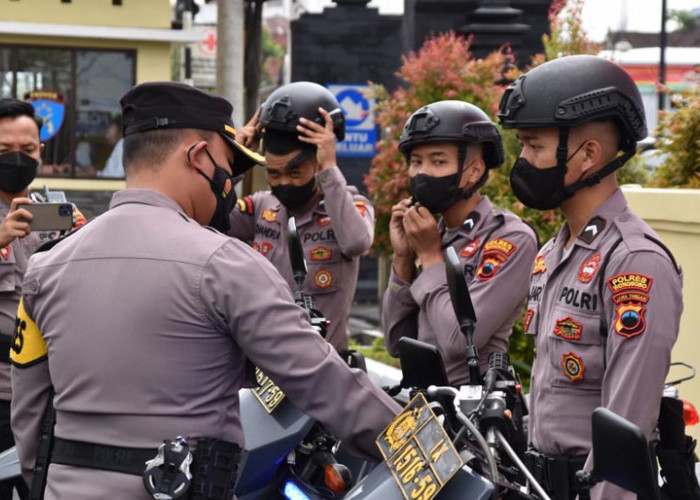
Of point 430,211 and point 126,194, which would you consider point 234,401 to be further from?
point 430,211

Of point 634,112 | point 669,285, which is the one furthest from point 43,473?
point 634,112

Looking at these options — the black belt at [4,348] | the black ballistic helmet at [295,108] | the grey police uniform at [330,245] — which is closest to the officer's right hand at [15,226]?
the black belt at [4,348]

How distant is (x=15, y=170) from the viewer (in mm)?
5812

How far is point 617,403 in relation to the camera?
3365 millimetres

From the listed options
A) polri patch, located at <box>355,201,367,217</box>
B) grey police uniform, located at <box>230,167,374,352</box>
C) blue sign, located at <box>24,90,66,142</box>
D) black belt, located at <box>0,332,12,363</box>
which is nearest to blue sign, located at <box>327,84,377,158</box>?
blue sign, located at <box>24,90,66,142</box>

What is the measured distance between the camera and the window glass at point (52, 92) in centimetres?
2241

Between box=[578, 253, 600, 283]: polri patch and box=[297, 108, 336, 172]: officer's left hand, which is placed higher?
box=[297, 108, 336, 172]: officer's left hand

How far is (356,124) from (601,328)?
14.2 metres

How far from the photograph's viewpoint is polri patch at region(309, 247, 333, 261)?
5.94 meters

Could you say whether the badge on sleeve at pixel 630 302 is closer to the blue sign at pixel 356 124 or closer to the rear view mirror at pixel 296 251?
the rear view mirror at pixel 296 251

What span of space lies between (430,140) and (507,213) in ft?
1.37

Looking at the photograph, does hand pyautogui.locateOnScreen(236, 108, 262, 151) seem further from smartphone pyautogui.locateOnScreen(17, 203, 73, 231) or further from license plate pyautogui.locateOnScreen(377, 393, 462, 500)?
license plate pyautogui.locateOnScreen(377, 393, 462, 500)

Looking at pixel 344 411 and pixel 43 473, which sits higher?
pixel 344 411

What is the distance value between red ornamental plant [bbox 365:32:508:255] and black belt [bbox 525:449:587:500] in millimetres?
7809
